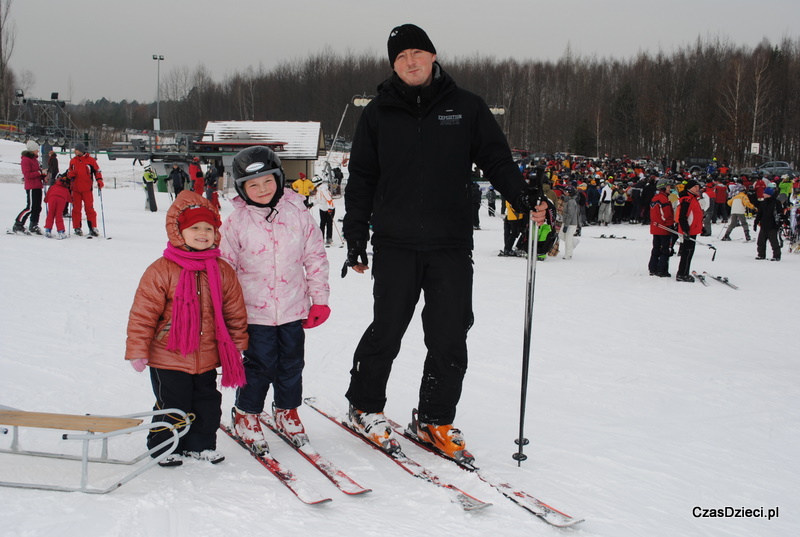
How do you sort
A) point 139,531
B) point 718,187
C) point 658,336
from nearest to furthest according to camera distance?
point 139,531 < point 658,336 < point 718,187

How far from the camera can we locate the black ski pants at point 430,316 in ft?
9.72

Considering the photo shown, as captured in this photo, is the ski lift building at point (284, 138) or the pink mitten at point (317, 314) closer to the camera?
the pink mitten at point (317, 314)

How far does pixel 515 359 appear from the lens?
18.4 ft

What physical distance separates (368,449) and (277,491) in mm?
642

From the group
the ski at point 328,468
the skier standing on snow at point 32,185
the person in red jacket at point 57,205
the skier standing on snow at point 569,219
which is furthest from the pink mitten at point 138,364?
the skier standing on snow at point 569,219

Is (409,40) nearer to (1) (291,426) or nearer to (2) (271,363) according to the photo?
(2) (271,363)

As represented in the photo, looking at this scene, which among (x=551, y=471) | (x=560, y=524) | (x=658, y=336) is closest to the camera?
(x=560, y=524)

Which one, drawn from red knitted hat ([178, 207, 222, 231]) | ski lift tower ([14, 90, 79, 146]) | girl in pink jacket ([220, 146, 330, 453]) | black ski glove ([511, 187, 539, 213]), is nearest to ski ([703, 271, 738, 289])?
black ski glove ([511, 187, 539, 213])

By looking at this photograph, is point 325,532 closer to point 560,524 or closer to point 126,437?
point 560,524

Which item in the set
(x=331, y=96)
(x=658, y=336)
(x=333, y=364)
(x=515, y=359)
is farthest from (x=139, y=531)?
(x=331, y=96)

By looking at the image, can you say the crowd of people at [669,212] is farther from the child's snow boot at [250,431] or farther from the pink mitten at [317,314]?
the child's snow boot at [250,431]

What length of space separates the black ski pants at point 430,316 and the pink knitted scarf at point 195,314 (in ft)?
2.23

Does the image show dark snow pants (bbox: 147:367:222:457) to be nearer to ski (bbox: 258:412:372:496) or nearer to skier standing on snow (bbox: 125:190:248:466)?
skier standing on snow (bbox: 125:190:248:466)

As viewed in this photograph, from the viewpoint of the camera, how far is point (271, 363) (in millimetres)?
3041
